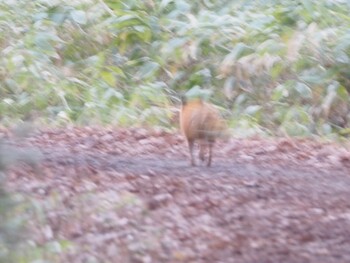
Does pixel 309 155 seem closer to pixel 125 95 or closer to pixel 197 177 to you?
pixel 197 177

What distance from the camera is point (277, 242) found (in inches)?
263

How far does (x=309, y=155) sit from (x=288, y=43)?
421cm

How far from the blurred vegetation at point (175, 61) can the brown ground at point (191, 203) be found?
2892 millimetres

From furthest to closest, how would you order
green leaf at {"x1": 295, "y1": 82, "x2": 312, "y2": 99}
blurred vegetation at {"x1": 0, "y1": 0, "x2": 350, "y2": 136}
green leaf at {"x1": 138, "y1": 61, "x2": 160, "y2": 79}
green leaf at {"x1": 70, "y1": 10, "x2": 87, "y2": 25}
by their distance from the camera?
green leaf at {"x1": 70, "y1": 10, "x2": 87, "y2": 25}, green leaf at {"x1": 138, "y1": 61, "x2": 160, "y2": 79}, green leaf at {"x1": 295, "y1": 82, "x2": 312, "y2": 99}, blurred vegetation at {"x1": 0, "y1": 0, "x2": 350, "y2": 136}

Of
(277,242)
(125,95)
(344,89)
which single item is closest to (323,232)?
(277,242)

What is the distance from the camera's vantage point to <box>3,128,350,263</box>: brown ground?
21.5ft

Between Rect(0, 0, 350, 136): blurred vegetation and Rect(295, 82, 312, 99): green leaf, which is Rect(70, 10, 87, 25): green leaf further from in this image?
Rect(295, 82, 312, 99): green leaf

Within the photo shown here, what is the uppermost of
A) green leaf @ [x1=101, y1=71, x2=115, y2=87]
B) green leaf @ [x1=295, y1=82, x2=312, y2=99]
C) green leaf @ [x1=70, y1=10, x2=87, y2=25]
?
green leaf @ [x1=295, y1=82, x2=312, y2=99]

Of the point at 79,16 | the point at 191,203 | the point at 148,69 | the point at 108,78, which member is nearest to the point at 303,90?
the point at 148,69

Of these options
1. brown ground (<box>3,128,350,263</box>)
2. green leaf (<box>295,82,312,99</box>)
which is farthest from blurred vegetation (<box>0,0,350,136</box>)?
brown ground (<box>3,128,350,263</box>)

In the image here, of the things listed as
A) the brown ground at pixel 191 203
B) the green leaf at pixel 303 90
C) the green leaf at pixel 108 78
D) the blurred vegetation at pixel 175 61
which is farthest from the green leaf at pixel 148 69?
the brown ground at pixel 191 203

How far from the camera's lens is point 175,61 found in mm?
14789

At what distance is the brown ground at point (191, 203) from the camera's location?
6.54m

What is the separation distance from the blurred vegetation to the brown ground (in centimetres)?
289
